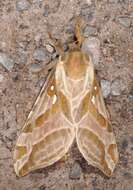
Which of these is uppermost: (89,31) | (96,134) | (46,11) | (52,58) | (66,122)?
(46,11)

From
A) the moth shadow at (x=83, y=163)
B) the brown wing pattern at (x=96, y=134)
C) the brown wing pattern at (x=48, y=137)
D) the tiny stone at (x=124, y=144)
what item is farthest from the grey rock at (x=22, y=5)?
the tiny stone at (x=124, y=144)

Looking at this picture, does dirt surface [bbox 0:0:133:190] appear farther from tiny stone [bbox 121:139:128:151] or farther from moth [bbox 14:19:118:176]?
moth [bbox 14:19:118:176]

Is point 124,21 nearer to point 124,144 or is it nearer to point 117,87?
point 117,87

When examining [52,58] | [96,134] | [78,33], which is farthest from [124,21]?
[96,134]

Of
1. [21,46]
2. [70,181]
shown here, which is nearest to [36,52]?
[21,46]

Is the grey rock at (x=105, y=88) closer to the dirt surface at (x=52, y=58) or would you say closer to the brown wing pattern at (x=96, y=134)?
the dirt surface at (x=52, y=58)
